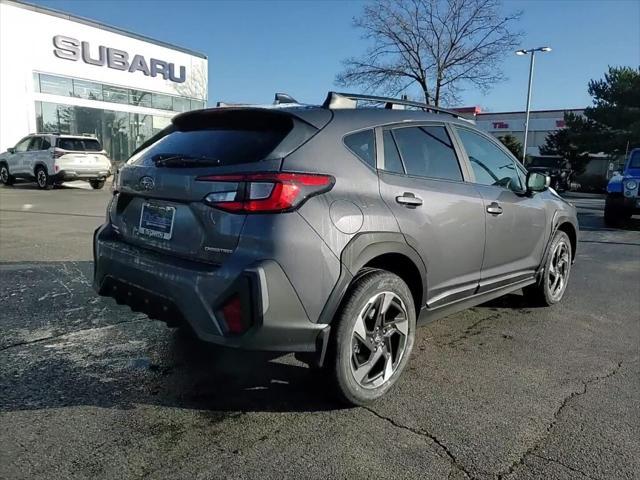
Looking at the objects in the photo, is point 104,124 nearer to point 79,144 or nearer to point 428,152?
point 79,144

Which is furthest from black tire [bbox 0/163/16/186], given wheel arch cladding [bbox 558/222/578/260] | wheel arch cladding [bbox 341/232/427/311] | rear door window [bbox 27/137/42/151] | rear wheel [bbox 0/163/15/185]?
wheel arch cladding [bbox 341/232/427/311]

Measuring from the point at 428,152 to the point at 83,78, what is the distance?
24.2 m

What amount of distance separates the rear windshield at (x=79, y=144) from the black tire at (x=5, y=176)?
139 inches

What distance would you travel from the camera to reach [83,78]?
2369 cm

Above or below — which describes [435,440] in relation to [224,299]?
below

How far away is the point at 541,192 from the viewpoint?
4777mm

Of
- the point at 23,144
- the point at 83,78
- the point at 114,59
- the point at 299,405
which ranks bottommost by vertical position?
the point at 299,405

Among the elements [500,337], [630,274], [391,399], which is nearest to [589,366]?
[500,337]

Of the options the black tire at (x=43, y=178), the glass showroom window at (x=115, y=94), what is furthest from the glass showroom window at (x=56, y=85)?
the black tire at (x=43, y=178)

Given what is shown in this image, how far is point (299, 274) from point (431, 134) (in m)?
1.67

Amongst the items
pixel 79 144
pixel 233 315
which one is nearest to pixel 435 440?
pixel 233 315

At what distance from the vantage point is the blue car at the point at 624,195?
1149 cm

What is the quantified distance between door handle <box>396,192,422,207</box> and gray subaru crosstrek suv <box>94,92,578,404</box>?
0.01 m

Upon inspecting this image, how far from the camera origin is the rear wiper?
2.81 m
